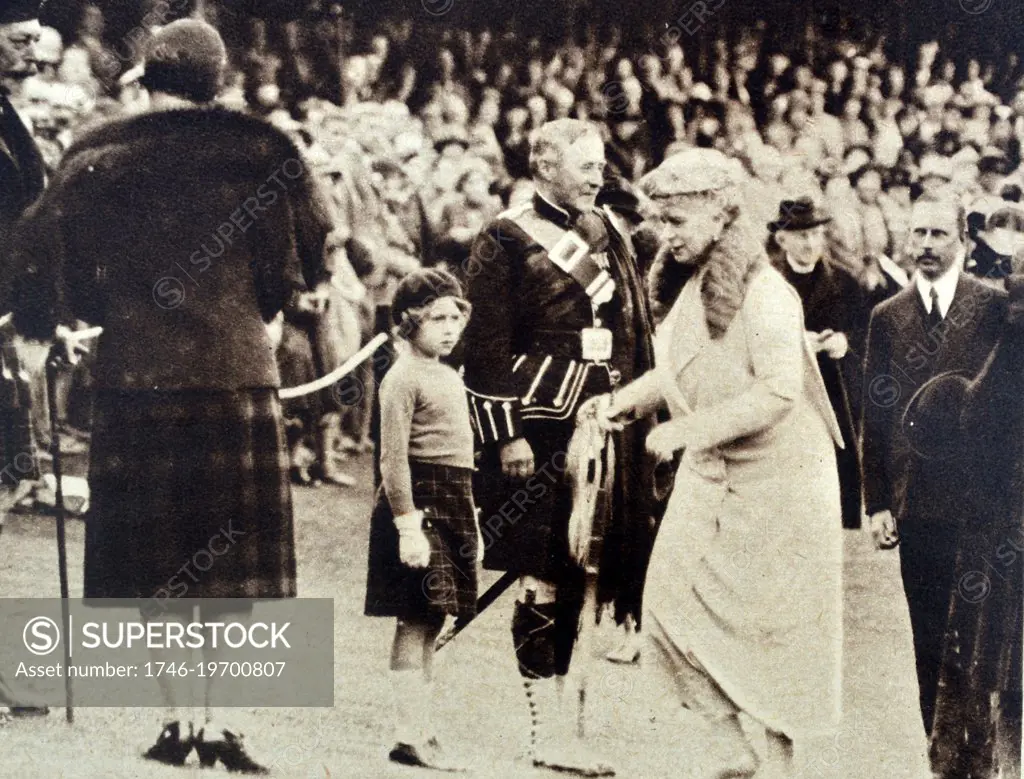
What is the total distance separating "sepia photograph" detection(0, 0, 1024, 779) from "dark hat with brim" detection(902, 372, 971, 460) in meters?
0.01

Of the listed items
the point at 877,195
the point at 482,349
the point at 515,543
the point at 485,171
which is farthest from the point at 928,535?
the point at 485,171

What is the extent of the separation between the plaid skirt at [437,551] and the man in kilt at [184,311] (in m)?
0.43

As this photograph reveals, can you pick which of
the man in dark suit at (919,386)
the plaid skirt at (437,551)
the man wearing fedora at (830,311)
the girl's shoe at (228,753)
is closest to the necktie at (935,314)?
the man in dark suit at (919,386)

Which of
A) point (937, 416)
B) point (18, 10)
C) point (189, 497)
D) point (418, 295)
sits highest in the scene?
point (18, 10)

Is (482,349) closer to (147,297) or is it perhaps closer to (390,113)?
(390,113)

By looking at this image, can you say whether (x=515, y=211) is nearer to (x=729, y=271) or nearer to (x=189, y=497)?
(x=729, y=271)

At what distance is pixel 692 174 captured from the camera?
483cm

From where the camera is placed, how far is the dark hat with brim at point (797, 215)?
4875 mm

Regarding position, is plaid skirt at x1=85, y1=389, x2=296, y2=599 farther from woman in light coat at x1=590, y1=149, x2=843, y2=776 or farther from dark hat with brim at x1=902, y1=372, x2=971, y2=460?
dark hat with brim at x1=902, y1=372, x2=971, y2=460

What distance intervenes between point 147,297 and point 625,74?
224 centimetres

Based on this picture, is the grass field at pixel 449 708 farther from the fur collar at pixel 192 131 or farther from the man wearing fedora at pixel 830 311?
the fur collar at pixel 192 131

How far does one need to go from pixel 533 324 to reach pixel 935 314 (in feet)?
5.73

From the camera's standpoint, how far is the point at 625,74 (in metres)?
4.89
